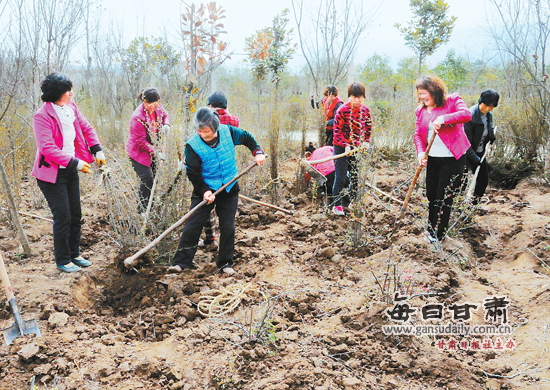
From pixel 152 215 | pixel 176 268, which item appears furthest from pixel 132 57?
pixel 176 268

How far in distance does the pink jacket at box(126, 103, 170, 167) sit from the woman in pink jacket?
2.55 m

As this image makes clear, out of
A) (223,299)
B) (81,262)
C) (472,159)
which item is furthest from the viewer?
(472,159)

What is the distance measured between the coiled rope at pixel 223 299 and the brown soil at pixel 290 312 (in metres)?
0.04

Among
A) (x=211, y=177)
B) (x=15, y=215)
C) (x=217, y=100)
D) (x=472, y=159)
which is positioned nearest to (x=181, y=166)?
(x=211, y=177)

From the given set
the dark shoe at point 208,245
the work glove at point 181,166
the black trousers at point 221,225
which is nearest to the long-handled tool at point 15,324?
the black trousers at point 221,225

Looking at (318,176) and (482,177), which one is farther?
(318,176)

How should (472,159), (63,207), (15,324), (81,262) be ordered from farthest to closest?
(472,159) → (81,262) → (63,207) → (15,324)

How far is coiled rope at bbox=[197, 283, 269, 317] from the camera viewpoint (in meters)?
2.81

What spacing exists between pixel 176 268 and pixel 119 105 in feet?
23.6

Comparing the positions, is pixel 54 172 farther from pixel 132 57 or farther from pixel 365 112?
pixel 132 57

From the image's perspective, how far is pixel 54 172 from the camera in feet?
10.1

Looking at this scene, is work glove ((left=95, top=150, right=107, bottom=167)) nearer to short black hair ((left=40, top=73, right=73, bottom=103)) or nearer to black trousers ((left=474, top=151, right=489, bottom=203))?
short black hair ((left=40, top=73, right=73, bottom=103))

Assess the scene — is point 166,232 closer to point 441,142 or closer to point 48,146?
point 48,146

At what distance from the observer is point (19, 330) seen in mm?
2463
